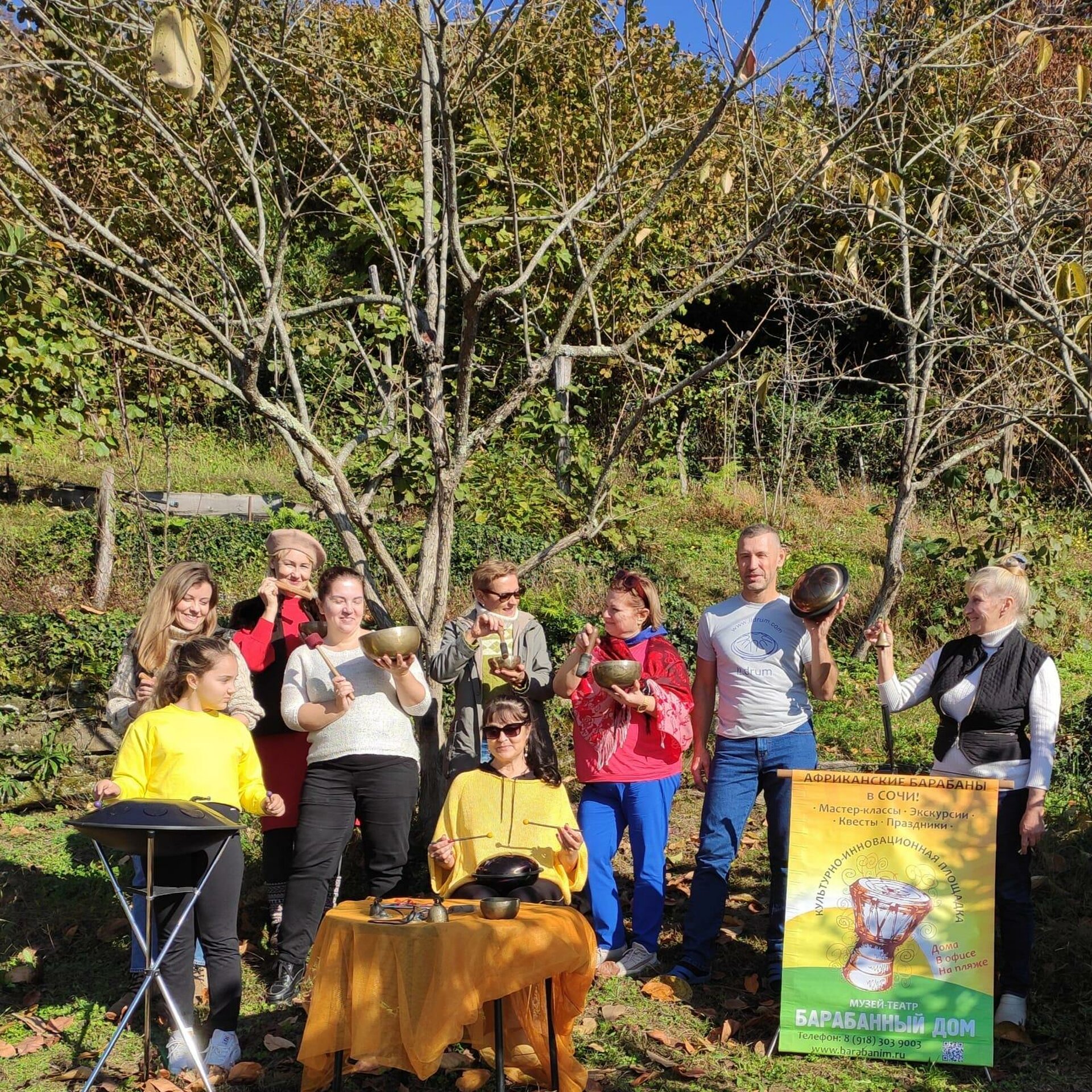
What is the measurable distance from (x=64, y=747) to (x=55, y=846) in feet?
3.28

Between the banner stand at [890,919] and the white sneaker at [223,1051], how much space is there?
1803mm

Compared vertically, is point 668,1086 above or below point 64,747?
below

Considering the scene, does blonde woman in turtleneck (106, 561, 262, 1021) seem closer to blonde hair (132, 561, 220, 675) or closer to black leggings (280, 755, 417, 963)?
blonde hair (132, 561, 220, 675)

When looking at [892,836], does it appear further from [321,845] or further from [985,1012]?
[321,845]

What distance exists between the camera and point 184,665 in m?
3.91

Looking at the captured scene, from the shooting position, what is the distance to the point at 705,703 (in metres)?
4.57

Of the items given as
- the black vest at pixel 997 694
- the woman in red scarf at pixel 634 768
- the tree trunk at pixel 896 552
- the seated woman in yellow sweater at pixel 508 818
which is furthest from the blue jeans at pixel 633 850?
the tree trunk at pixel 896 552

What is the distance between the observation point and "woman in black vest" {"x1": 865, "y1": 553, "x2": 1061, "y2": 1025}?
3871 millimetres

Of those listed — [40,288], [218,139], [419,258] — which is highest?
[218,139]

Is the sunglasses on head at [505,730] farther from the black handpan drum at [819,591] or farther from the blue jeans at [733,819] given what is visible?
the black handpan drum at [819,591]

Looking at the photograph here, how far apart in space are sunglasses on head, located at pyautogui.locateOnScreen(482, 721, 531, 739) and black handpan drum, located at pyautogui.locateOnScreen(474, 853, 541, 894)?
0.43 m

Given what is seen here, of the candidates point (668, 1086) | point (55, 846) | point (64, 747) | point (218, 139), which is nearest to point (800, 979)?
point (668, 1086)

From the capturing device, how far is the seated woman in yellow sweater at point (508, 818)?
12.8 feet

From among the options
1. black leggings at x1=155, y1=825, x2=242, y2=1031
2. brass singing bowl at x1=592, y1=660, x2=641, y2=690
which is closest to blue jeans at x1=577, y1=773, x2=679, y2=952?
brass singing bowl at x1=592, y1=660, x2=641, y2=690
